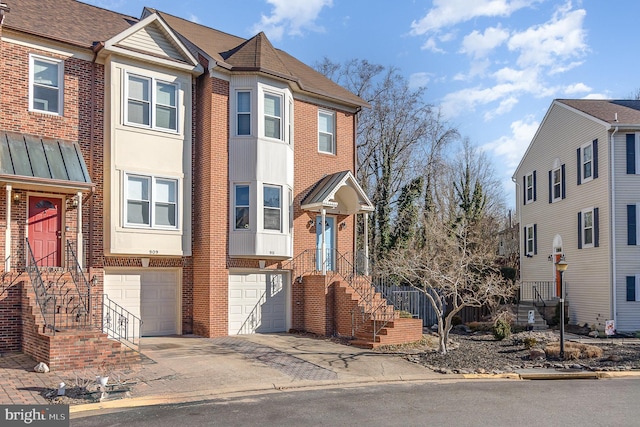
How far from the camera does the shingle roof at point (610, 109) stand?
2500 cm


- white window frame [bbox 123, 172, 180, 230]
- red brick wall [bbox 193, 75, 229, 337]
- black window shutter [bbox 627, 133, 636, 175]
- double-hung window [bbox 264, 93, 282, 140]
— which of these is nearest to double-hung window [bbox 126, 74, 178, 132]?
red brick wall [bbox 193, 75, 229, 337]

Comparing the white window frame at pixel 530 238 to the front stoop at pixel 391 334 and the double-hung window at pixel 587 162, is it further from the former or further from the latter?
the front stoop at pixel 391 334

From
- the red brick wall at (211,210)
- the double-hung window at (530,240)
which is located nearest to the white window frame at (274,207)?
the red brick wall at (211,210)

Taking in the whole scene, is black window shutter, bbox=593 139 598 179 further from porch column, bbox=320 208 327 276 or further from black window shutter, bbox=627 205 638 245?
porch column, bbox=320 208 327 276

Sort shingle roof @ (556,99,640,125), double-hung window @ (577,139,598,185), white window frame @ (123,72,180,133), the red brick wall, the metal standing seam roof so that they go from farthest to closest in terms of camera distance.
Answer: double-hung window @ (577,139,598,185) < shingle roof @ (556,99,640,125) < the red brick wall < white window frame @ (123,72,180,133) < the metal standing seam roof

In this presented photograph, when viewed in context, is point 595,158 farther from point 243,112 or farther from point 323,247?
point 243,112

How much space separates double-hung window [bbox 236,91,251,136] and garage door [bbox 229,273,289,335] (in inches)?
183

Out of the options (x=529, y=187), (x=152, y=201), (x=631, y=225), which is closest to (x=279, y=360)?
(x=152, y=201)

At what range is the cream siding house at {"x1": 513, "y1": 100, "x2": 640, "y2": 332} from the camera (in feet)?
79.1

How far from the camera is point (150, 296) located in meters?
18.8

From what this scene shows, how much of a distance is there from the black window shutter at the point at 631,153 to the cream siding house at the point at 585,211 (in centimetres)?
8

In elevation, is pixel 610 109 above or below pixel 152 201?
above

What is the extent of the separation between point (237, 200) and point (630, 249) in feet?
51.0

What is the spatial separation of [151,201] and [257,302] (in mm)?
4951
